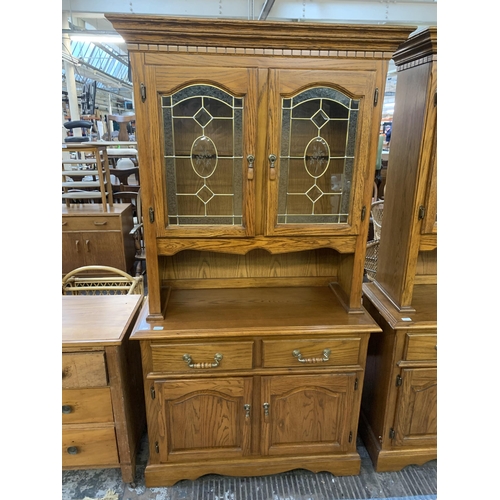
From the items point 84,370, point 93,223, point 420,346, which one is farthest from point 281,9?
point 84,370

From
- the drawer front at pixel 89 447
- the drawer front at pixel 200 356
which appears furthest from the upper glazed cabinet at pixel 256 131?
the drawer front at pixel 89 447

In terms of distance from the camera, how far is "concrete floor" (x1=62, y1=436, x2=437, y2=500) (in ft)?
4.83

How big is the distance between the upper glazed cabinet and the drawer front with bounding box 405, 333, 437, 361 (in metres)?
0.27

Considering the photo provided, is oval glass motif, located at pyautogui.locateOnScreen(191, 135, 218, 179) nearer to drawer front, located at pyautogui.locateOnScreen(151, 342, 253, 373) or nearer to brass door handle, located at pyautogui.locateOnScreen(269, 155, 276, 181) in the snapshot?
brass door handle, located at pyautogui.locateOnScreen(269, 155, 276, 181)

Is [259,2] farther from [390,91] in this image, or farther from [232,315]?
[390,91]

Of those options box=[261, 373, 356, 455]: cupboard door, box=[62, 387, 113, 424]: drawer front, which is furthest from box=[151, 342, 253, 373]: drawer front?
box=[62, 387, 113, 424]: drawer front

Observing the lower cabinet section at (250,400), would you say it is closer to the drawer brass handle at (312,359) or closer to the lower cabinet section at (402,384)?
the drawer brass handle at (312,359)

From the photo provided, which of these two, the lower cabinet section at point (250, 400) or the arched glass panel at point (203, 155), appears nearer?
the arched glass panel at point (203, 155)

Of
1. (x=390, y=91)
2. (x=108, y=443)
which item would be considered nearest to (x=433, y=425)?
(x=108, y=443)

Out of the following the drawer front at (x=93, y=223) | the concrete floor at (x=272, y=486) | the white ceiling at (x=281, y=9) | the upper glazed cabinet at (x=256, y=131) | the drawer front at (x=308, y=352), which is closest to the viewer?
the upper glazed cabinet at (x=256, y=131)

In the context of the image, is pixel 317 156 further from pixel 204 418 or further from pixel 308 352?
pixel 204 418

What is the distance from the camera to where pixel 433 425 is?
5.03 feet

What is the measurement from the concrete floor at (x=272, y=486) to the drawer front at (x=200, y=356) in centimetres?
57

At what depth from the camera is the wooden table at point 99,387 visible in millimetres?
1305
